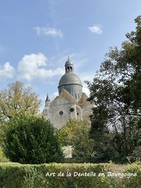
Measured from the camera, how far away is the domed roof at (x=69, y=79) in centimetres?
8700

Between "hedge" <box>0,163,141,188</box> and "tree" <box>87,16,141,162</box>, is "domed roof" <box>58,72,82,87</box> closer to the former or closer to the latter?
"tree" <box>87,16,141,162</box>

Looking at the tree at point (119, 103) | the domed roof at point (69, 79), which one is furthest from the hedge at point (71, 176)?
the domed roof at point (69, 79)

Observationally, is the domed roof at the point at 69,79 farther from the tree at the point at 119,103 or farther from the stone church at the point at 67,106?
the tree at the point at 119,103

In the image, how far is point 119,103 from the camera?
25.4 metres

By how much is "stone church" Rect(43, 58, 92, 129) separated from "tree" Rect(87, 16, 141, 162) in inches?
1683

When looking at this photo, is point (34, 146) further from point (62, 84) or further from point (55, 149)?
point (62, 84)

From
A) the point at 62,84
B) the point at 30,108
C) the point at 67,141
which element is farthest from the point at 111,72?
the point at 62,84

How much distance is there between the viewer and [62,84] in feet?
289

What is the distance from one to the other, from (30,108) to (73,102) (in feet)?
129

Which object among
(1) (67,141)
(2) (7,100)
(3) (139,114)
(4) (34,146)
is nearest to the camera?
(4) (34,146)

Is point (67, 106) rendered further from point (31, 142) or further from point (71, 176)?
point (71, 176)

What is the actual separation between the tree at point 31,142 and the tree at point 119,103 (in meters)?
7.70

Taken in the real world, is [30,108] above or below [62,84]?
below

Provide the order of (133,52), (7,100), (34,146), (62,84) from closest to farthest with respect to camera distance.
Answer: (34,146) < (133,52) < (7,100) < (62,84)
